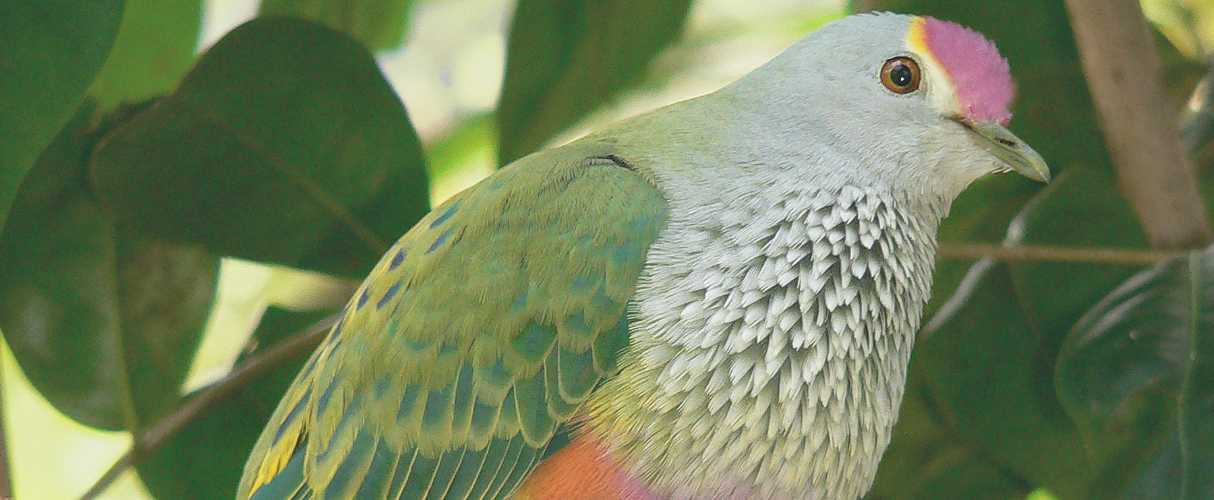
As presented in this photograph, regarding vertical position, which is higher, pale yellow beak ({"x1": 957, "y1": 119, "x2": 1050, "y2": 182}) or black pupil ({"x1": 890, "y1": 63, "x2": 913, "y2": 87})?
black pupil ({"x1": 890, "y1": 63, "x2": 913, "y2": 87})

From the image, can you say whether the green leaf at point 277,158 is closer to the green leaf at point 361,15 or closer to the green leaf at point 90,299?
the green leaf at point 90,299

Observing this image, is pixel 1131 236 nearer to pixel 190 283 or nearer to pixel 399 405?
pixel 399 405

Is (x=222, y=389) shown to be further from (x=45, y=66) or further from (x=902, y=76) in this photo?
(x=902, y=76)

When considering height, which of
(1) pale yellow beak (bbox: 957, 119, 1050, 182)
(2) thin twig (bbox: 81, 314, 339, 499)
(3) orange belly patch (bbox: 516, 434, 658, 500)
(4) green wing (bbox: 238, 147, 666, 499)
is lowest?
(2) thin twig (bbox: 81, 314, 339, 499)

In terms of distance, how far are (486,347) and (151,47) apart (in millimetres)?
884

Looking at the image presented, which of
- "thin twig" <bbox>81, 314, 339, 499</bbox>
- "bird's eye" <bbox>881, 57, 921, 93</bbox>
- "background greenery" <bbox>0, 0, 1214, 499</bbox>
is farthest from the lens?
"thin twig" <bbox>81, 314, 339, 499</bbox>

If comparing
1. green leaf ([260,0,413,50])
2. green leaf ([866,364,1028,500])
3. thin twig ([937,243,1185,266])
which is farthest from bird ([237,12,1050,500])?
green leaf ([260,0,413,50])

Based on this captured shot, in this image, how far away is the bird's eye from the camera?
158cm

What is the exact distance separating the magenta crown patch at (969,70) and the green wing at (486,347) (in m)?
0.39

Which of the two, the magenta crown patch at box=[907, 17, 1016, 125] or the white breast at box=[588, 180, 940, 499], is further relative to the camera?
the magenta crown patch at box=[907, 17, 1016, 125]

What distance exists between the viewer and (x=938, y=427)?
1998 mm

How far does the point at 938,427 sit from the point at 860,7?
2.13ft

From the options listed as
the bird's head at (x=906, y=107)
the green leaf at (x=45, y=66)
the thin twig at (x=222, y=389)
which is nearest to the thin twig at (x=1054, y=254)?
the bird's head at (x=906, y=107)

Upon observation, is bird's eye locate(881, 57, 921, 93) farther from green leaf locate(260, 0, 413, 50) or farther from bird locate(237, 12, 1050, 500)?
green leaf locate(260, 0, 413, 50)
